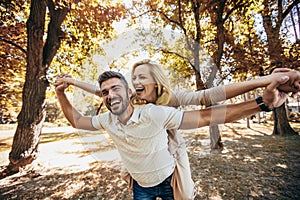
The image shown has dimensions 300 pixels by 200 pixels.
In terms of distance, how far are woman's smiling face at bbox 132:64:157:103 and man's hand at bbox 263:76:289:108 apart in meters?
0.77

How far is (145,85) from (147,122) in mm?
329

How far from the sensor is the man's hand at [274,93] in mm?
924

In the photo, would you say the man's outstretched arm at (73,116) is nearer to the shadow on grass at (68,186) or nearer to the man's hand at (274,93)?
the man's hand at (274,93)

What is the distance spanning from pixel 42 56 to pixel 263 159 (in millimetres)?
8436

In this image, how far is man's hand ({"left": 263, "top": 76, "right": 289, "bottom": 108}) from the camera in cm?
92

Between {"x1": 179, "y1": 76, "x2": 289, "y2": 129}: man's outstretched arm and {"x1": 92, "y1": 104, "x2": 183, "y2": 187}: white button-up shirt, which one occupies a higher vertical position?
{"x1": 179, "y1": 76, "x2": 289, "y2": 129}: man's outstretched arm

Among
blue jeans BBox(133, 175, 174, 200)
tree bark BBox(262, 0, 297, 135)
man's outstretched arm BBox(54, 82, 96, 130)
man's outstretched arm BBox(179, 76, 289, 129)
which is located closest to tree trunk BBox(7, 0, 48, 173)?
man's outstretched arm BBox(54, 82, 96, 130)

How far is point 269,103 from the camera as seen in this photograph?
1.00 metres

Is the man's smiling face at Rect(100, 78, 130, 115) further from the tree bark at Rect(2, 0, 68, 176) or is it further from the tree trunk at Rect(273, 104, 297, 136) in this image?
the tree trunk at Rect(273, 104, 297, 136)

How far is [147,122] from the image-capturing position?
1.26 metres

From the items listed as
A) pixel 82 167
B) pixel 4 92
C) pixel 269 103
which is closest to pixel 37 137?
pixel 82 167

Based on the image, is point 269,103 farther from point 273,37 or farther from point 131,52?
point 273,37

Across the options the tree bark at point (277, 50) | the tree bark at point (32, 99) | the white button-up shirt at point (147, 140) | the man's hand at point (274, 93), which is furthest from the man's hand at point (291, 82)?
the tree bark at point (32, 99)

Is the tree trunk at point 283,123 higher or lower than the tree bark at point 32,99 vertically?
lower
